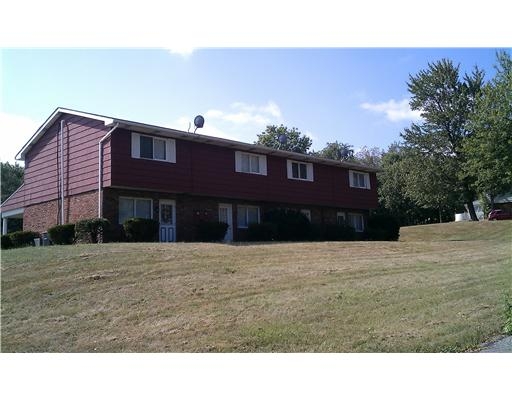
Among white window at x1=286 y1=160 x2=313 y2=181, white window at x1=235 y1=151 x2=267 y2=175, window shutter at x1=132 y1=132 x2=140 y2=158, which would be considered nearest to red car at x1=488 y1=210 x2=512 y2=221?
white window at x1=286 y1=160 x2=313 y2=181

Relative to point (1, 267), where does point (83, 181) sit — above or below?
above

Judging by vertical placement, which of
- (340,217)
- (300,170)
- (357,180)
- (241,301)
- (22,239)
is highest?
(300,170)

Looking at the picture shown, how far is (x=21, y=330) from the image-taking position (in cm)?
970

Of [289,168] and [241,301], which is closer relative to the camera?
[241,301]

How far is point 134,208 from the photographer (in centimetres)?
2252

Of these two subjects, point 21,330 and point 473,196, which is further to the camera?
point 473,196

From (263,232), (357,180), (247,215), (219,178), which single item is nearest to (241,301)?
(263,232)

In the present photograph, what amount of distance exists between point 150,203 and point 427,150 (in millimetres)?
39748

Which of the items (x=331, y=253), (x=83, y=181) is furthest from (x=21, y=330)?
(x=83, y=181)

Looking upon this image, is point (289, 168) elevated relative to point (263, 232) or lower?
elevated

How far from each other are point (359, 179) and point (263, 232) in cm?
1144

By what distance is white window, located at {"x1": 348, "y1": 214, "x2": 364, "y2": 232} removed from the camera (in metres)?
33.8

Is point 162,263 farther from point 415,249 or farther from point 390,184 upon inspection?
point 390,184

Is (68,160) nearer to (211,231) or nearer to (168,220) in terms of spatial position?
(168,220)
